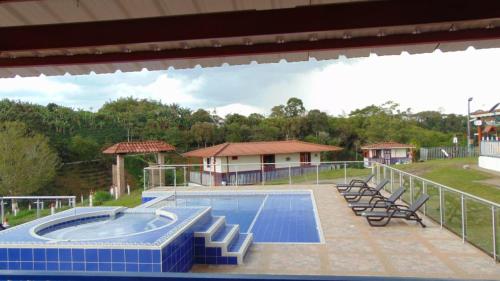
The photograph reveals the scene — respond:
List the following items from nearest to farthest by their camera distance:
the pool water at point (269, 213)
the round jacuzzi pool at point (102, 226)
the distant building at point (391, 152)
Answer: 1. the round jacuzzi pool at point (102, 226)
2. the pool water at point (269, 213)
3. the distant building at point (391, 152)

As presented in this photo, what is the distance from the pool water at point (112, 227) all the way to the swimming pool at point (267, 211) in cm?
161

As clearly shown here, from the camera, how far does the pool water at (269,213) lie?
8102mm

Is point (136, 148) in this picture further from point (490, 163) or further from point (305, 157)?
point (490, 163)

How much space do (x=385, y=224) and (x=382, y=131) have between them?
1146 inches

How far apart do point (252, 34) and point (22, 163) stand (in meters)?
23.6

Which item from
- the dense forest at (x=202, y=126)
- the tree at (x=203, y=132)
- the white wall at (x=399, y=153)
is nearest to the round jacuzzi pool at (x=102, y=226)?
the dense forest at (x=202, y=126)

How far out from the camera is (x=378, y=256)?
235 inches

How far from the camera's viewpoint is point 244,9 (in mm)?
2662

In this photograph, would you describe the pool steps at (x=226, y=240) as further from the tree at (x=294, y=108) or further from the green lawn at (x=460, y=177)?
the tree at (x=294, y=108)

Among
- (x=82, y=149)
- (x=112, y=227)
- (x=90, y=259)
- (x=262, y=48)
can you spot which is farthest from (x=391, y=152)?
(x=262, y=48)

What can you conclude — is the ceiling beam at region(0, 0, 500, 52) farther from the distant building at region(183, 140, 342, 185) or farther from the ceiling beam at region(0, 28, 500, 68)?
the distant building at region(183, 140, 342, 185)

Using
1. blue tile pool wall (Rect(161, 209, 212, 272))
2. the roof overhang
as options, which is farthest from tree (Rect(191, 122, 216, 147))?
the roof overhang

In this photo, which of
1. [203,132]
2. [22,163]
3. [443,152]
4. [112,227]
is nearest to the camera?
[112,227]

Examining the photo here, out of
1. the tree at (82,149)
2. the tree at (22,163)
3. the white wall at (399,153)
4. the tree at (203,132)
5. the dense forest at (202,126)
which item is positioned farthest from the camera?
the tree at (203,132)
